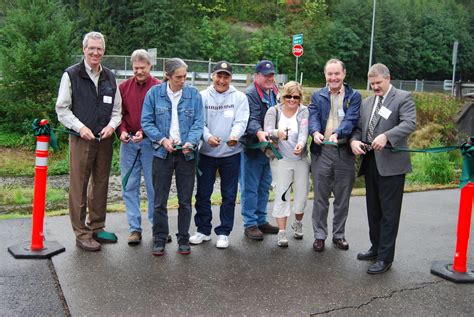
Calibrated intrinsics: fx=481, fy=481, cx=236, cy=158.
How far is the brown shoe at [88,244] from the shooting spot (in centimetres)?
507

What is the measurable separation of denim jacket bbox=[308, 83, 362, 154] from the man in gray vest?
2152 mm

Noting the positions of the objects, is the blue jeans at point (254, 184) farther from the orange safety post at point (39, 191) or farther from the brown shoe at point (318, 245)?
the orange safety post at point (39, 191)

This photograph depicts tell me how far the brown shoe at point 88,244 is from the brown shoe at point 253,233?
5.72ft

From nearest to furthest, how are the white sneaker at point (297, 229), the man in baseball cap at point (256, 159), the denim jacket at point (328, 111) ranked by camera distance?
the denim jacket at point (328, 111) < the man in baseball cap at point (256, 159) < the white sneaker at point (297, 229)

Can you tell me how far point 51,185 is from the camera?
13.3m

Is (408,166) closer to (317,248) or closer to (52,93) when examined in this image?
(317,248)

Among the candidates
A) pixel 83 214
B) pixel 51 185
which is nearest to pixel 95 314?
pixel 83 214

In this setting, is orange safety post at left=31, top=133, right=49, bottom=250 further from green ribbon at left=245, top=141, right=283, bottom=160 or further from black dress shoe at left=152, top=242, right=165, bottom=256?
green ribbon at left=245, top=141, right=283, bottom=160

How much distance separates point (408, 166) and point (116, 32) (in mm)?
33866

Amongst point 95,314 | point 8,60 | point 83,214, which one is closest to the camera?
point 95,314

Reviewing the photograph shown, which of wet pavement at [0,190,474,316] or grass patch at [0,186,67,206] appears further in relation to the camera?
grass patch at [0,186,67,206]

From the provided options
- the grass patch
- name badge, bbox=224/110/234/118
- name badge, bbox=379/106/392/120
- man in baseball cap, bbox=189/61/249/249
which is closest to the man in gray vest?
man in baseball cap, bbox=189/61/249/249

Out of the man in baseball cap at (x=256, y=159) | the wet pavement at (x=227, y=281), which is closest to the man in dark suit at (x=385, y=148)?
the wet pavement at (x=227, y=281)

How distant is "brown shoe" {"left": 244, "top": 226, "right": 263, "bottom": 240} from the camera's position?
570 cm
